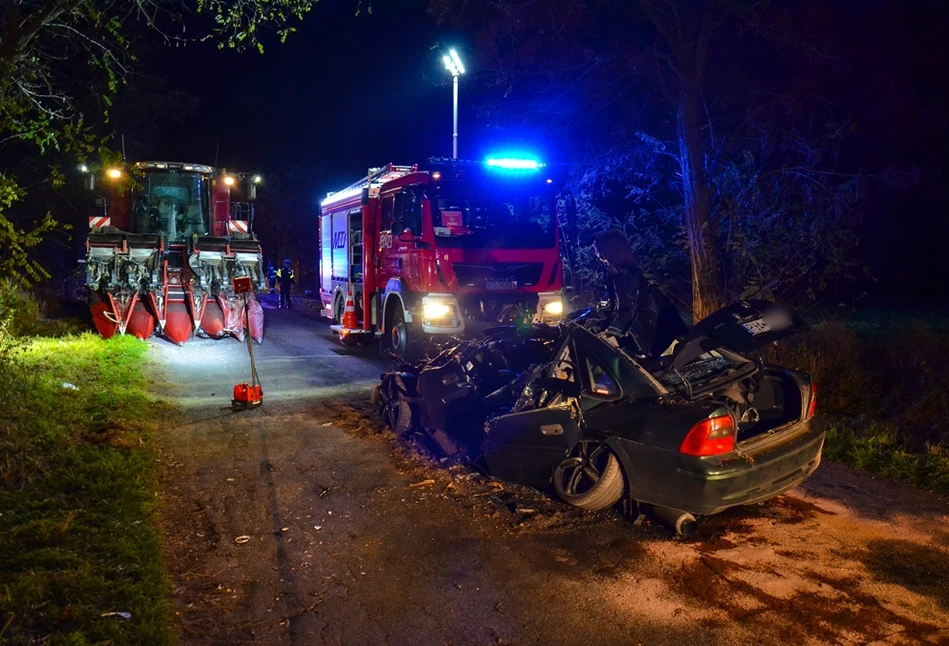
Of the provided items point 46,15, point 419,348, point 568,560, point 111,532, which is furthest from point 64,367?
point 568,560

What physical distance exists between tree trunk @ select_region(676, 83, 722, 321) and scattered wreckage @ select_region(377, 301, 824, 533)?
5715mm

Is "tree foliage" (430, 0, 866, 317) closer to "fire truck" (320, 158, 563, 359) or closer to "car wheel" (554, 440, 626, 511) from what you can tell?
"fire truck" (320, 158, 563, 359)

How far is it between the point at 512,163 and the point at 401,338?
10.7ft

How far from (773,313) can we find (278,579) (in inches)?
148

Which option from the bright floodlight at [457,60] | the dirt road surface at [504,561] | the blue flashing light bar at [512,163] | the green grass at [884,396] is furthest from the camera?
the bright floodlight at [457,60]

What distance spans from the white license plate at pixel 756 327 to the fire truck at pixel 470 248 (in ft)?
18.7

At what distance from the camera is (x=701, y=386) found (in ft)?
17.6

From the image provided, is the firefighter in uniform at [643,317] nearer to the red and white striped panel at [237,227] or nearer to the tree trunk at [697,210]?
the tree trunk at [697,210]

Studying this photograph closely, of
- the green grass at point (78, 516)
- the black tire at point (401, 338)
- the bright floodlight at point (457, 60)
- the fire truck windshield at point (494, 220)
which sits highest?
the bright floodlight at point (457, 60)

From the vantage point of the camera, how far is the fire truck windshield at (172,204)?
16.5 metres

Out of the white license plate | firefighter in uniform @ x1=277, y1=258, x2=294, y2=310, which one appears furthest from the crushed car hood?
firefighter in uniform @ x1=277, y1=258, x2=294, y2=310

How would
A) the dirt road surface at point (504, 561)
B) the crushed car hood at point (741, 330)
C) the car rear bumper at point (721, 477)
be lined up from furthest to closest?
1. the crushed car hood at point (741, 330)
2. the car rear bumper at point (721, 477)
3. the dirt road surface at point (504, 561)

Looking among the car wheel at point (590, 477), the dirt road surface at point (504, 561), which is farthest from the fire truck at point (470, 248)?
the car wheel at point (590, 477)

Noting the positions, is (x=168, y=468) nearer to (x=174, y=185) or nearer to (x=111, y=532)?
(x=111, y=532)
